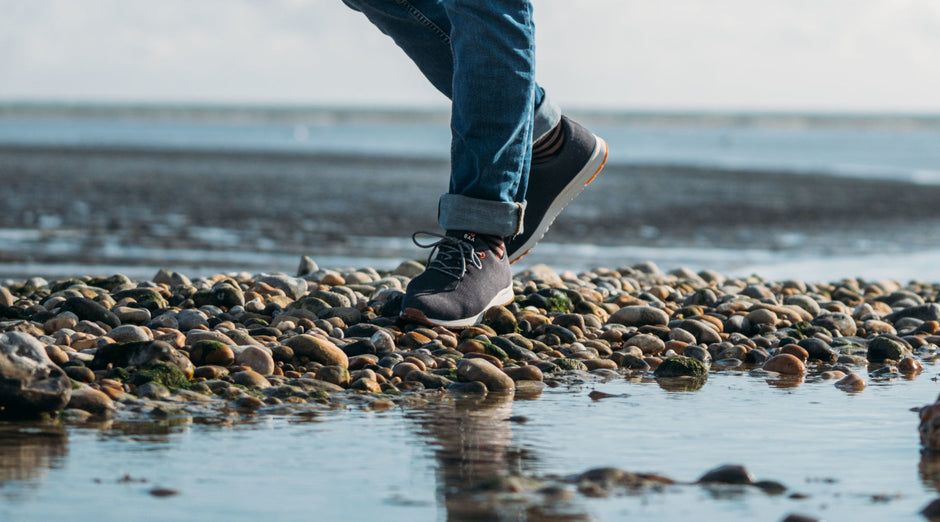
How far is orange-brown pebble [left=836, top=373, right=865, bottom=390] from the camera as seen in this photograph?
117 inches

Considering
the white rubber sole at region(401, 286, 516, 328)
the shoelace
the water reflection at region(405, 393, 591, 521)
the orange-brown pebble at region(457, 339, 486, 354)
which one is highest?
the shoelace

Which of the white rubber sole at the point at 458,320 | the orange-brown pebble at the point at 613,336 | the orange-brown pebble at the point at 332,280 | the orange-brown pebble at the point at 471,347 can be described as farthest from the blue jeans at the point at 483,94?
the orange-brown pebble at the point at 332,280

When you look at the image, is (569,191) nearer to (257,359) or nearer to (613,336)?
(613,336)

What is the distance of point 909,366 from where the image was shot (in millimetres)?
3311

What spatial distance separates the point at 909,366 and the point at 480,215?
4.29 feet

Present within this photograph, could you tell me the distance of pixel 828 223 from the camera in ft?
43.9

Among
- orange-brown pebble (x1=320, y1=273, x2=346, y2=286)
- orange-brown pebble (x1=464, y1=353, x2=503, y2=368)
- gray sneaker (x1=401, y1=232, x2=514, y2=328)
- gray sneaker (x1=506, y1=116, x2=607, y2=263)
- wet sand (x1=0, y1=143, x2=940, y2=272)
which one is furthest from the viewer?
wet sand (x1=0, y1=143, x2=940, y2=272)

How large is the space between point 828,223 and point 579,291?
965 cm

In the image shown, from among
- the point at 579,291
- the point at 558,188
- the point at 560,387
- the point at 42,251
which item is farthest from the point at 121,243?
the point at 560,387

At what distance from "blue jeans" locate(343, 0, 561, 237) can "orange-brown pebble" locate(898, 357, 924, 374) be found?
3.85ft

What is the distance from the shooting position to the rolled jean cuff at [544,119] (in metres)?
3.63

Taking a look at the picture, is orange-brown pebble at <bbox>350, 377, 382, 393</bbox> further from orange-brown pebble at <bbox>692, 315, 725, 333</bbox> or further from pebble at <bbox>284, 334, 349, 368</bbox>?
orange-brown pebble at <bbox>692, 315, 725, 333</bbox>

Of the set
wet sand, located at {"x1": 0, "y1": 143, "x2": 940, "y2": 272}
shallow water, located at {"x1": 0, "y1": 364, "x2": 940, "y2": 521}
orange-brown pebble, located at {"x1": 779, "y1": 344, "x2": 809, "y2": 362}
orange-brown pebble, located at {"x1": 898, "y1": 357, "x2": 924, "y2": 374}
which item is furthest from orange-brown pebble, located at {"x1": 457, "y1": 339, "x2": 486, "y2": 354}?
wet sand, located at {"x1": 0, "y1": 143, "x2": 940, "y2": 272}

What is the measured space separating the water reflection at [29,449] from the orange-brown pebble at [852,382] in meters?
1.92
